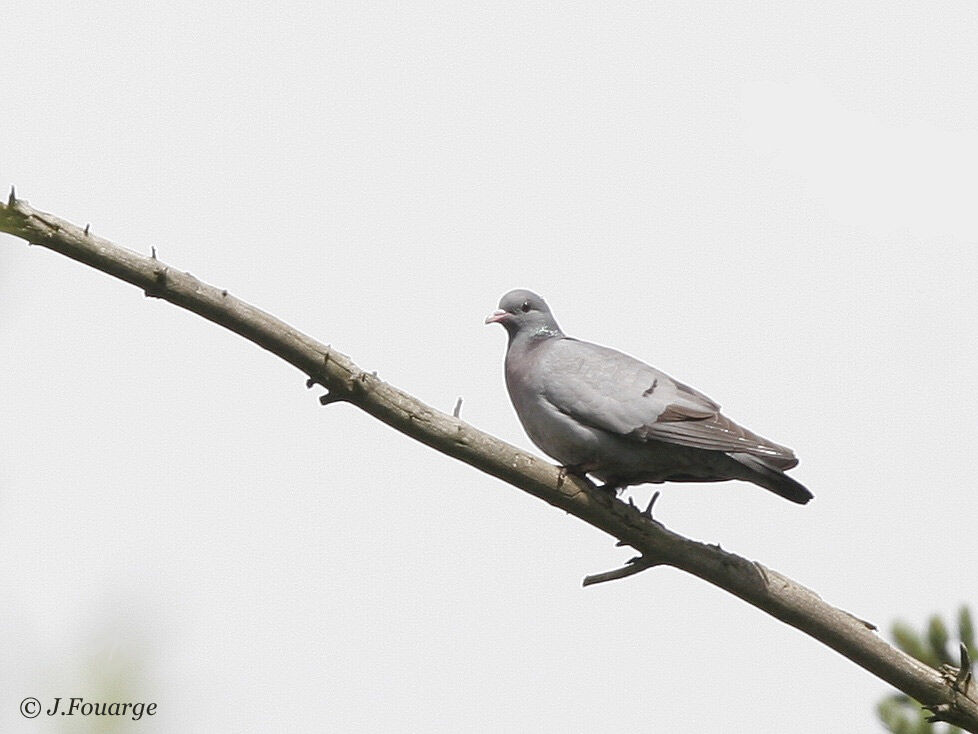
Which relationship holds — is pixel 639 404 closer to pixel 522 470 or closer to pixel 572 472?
pixel 572 472

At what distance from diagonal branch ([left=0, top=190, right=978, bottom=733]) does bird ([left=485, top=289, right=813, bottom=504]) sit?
0.39 m

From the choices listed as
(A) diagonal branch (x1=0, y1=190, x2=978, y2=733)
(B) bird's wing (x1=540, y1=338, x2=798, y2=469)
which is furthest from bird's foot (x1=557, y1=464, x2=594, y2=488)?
(B) bird's wing (x1=540, y1=338, x2=798, y2=469)

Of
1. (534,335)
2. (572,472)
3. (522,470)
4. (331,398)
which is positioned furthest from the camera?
(534,335)

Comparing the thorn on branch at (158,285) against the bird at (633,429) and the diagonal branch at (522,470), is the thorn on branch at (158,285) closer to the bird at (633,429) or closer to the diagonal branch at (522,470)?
the diagonal branch at (522,470)

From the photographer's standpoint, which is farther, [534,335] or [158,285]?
[534,335]

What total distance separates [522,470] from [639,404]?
3.17 feet

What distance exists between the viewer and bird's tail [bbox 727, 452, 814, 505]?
17.5 ft

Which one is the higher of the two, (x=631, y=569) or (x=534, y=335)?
(x=534, y=335)

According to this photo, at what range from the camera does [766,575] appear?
187 inches

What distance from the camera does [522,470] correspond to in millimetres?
4570

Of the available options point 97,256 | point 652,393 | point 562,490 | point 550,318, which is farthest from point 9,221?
point 550,318

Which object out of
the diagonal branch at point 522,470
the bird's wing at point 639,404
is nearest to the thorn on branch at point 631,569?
the diagonal branch at point 522,470

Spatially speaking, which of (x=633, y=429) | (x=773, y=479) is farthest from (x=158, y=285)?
(x=773, y=479)

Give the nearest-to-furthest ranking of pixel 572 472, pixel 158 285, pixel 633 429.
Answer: pixel 158 285 < pixel 572 472 < pixel 633 429
